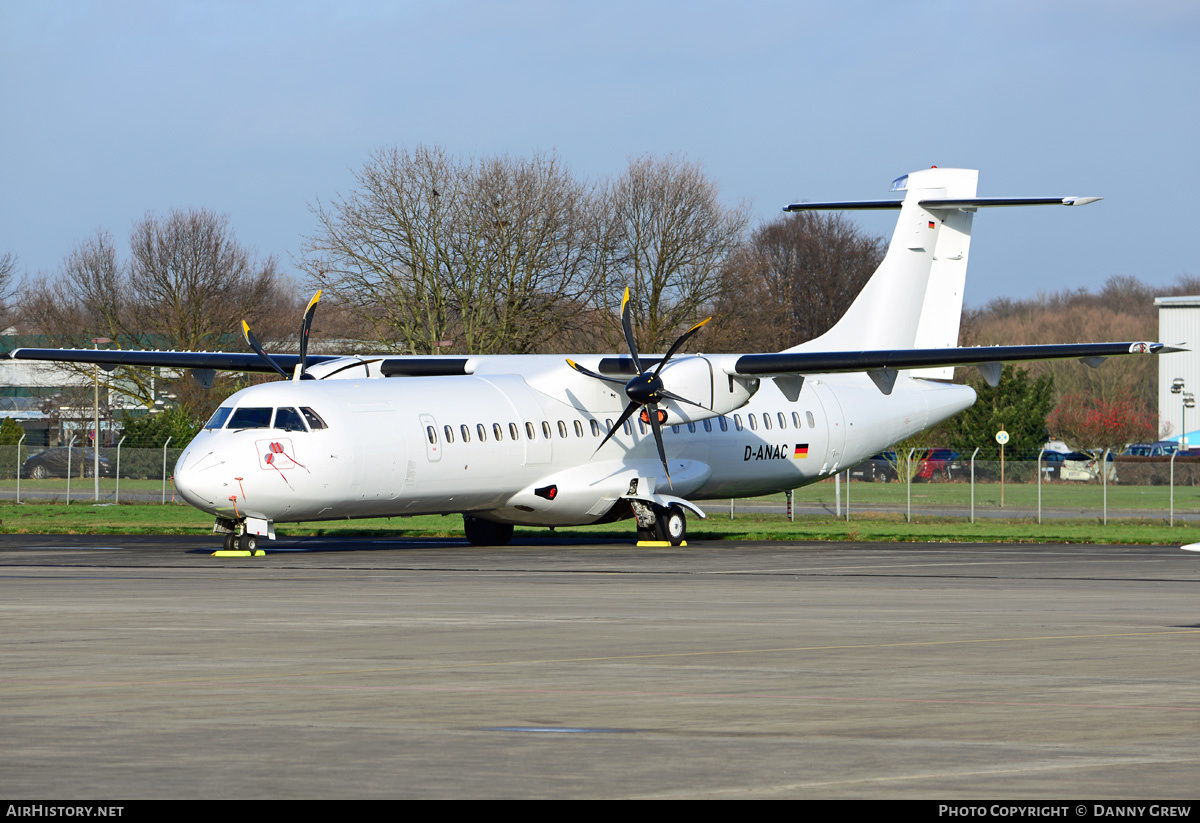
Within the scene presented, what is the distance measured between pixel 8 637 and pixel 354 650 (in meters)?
3.06

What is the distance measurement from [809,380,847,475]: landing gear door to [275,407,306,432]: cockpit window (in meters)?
12.2

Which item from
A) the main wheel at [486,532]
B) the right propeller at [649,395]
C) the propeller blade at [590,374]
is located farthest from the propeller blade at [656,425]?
the main wheel at [486,532]

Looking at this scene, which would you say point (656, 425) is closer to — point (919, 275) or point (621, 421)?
point (621, 421)

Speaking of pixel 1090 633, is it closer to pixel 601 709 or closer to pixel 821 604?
pixel 821 604

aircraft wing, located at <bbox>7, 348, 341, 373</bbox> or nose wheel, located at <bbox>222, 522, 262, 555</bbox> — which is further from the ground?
aircraft wing, located at <bbox>7, 348, 341, 373</bbox>

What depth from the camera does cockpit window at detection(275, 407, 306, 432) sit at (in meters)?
23.6

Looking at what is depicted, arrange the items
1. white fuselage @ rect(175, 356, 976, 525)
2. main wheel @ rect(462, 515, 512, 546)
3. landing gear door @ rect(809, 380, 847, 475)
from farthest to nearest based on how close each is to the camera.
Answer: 1. landing gear door @ rect(809, 380, 847, 475)
2. main wheel @ rect(462, 515, 512, 546)
3. white fuselage @ rect(175, 356, 976, 525)

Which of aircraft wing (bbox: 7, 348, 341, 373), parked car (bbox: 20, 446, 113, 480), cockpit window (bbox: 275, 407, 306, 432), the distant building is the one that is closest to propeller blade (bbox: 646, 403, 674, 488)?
cockpit window (bbox: 275, 407, 306, 432)

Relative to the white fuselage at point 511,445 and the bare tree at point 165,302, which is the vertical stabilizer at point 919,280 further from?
the bare tree at point 165,302

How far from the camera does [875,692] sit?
953 centimetres

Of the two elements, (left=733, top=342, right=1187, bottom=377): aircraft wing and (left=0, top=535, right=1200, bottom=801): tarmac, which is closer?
(left=0, top=535, right=1200, bottom=801): tarmac

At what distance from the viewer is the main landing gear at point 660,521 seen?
1120 inches

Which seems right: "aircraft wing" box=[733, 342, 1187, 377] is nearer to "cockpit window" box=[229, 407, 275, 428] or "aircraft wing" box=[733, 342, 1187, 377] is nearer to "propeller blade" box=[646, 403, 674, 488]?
"propeller blade" box=[646, 403, 674, 488]

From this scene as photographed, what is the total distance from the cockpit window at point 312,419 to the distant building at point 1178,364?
8375 centimetres
